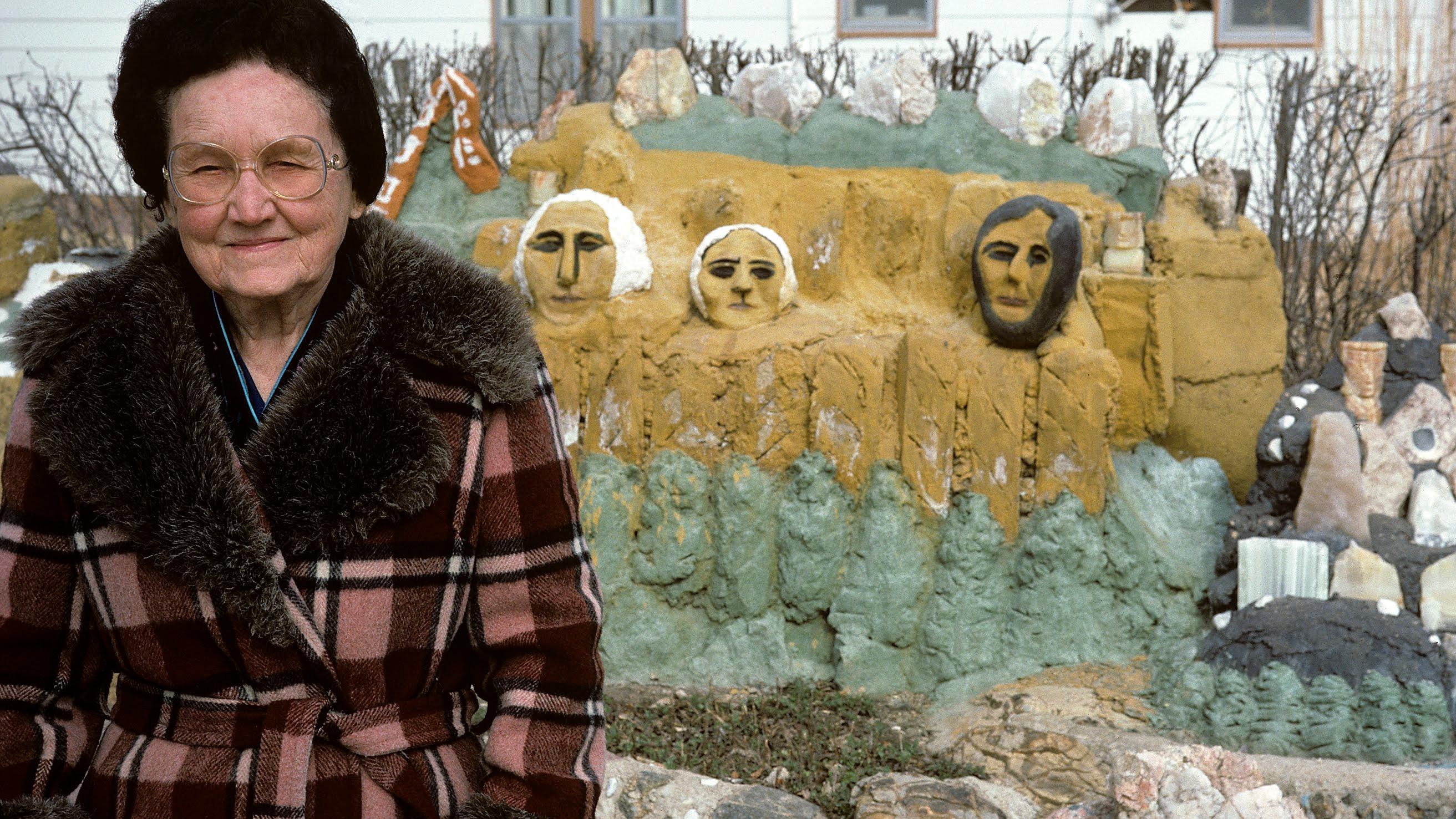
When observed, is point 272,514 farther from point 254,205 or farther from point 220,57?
point 220,57

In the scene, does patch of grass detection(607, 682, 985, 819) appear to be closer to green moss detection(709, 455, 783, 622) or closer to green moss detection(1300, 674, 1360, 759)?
green moss detection(709, 455, 783, 622)

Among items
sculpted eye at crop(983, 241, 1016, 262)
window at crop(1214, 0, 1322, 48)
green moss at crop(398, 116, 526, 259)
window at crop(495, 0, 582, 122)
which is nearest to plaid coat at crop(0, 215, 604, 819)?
sculpted eye at crop(983, 241, 1016, 262)

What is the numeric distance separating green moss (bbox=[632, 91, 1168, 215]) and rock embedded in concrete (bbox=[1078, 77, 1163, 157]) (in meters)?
0.05

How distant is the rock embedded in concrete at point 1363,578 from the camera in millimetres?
4832

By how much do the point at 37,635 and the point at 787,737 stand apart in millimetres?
3345

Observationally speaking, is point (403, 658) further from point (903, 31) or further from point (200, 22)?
point (903, 31)

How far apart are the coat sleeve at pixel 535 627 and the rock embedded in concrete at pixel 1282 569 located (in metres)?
3.89

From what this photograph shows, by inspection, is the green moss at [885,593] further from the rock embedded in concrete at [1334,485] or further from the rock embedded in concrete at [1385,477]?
the rock embedded in concrete at [1385,477]

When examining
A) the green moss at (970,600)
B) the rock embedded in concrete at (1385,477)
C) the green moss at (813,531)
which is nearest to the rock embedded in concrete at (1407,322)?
the rock embedded in concrete at (1385,477)

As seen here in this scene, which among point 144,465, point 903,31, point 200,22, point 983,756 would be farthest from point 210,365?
point 903,31

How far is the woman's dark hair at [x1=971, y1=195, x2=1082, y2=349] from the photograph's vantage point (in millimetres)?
5184

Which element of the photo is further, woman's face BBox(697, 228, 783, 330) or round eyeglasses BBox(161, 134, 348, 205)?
woman's face BBox(697, 228, 783, 330)

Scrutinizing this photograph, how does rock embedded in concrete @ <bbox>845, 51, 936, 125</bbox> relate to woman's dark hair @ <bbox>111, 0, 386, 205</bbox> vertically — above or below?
above

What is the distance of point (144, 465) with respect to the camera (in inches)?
64.2
